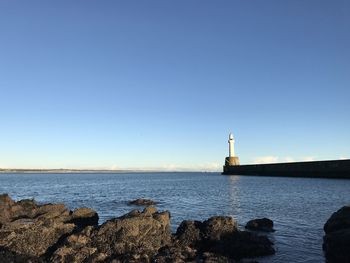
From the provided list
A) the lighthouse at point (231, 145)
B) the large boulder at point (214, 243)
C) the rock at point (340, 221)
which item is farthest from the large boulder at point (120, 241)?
the lighthouse at point (231, 145)

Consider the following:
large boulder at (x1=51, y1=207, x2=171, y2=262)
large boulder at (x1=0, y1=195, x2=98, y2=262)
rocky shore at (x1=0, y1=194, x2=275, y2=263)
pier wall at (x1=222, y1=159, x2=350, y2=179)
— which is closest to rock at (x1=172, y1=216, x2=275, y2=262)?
rocky shore at (x1=0, y1=194, x2=275, y2=263)

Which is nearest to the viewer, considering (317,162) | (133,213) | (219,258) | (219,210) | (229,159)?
(219,258)

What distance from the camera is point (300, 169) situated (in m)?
95.1

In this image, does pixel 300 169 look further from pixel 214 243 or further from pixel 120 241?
pixel 120 241

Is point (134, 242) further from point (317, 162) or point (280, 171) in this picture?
point (280, 171)

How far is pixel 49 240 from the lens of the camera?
16.6 m

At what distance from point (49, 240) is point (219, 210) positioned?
19.0 metres

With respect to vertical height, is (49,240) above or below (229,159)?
below

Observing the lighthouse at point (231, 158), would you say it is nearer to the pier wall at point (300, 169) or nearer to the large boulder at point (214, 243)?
the pier wall at point (300, 169)

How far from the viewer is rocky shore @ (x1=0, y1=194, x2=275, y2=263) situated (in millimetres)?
14812

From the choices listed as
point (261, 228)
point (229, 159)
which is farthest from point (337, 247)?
point (229, 159)

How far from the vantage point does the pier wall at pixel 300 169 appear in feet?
261

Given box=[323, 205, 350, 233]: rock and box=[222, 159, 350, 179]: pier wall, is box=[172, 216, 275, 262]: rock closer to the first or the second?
box=[323, 205, 350, 233]: rock

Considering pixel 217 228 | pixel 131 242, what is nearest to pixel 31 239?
pixel 131 242
